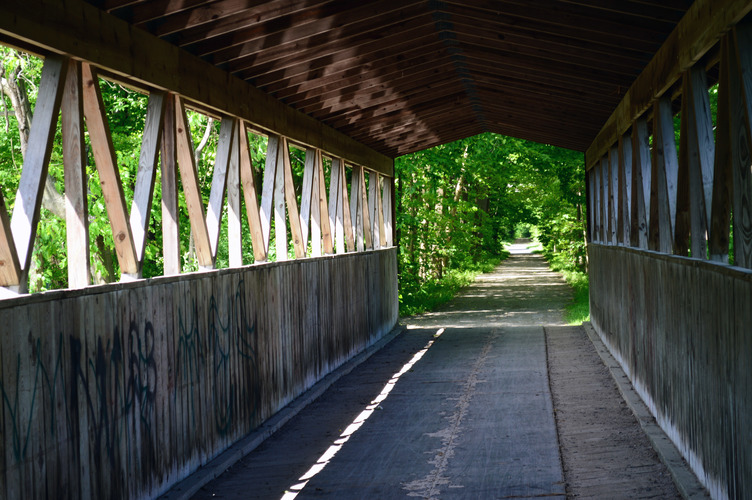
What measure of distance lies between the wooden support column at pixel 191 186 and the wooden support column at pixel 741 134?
3.88 metres

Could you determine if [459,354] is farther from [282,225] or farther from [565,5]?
[565,5]

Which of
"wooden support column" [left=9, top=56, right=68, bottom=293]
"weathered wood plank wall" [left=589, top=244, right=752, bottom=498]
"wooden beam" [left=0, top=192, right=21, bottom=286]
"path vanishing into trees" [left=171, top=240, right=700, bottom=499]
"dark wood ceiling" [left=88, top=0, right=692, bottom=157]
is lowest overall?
"path vanishing into trees" [left=171, top=240, right=700, bottom=499]

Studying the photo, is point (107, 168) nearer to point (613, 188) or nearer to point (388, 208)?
point (613, 188)

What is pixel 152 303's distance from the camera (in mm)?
6316

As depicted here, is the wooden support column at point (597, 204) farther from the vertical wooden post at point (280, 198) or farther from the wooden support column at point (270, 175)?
the wooden support column at point (270, 175)

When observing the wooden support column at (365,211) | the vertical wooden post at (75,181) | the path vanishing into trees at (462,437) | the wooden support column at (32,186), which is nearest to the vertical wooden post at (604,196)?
the path vanishing into trees at (462,437)

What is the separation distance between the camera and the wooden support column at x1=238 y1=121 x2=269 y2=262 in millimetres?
9148

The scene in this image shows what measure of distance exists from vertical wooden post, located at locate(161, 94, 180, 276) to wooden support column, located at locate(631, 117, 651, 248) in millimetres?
4915

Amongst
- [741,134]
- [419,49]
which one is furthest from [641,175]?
[741,134]

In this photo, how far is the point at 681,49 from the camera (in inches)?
269

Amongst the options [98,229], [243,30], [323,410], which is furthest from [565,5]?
[98,229]

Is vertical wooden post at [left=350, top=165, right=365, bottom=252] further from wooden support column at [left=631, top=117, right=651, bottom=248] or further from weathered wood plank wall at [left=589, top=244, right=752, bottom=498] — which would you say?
wooden support column at [left=631, top=117, right=651, bottom=248]

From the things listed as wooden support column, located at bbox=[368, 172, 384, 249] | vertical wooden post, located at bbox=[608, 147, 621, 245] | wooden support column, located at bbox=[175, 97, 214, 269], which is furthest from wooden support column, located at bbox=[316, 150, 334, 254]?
wooden support column, located at bbox=[175, 97, 214, 269]

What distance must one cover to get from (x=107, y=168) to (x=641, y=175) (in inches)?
227
